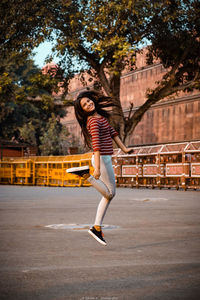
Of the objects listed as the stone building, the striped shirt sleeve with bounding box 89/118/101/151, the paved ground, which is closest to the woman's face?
the striped shirt sleeve with bounding box 89/118/101/151

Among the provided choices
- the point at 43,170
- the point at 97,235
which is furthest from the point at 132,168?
the point at 97,235

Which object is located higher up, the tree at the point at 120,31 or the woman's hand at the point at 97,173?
the tree at the point at 120,31

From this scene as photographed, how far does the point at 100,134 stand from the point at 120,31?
19.7m

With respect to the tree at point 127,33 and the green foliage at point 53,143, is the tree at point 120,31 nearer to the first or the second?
the tree at point 127,33

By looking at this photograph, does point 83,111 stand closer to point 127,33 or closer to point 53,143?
point 127,33

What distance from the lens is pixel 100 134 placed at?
614cm

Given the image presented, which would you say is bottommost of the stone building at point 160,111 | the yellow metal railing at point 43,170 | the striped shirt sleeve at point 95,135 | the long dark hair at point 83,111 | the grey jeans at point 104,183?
the yellow metal railing at point 43,170

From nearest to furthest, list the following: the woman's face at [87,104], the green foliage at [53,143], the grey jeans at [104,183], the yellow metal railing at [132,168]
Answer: the grey jeans at [104,183] → the woman's face at [87,104] → the yellow metal railing at [132,168] → the green foliage at [53,143]

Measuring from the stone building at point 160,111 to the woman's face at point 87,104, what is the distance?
113 feet

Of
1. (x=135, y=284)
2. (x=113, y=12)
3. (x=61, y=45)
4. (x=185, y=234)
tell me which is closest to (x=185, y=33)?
→ (x=113, y=12)

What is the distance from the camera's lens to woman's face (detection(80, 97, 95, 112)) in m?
6.34

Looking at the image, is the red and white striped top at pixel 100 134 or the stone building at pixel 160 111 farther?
the stone building at pixel 160 111

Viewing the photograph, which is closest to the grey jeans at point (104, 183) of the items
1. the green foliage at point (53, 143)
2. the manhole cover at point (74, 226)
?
the manhole cover at point (74, 226)

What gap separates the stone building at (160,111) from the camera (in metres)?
42.5
